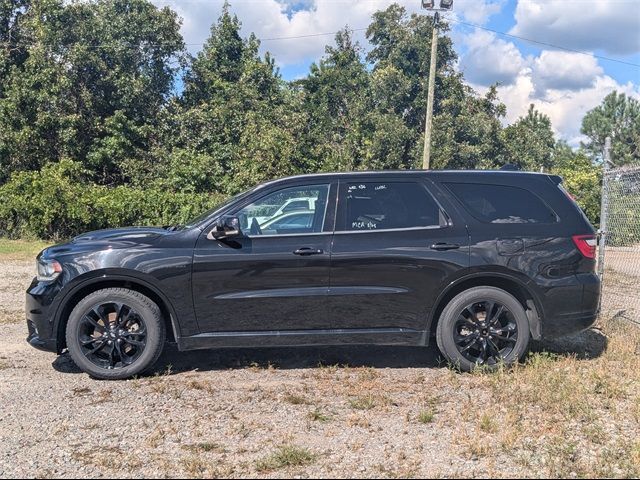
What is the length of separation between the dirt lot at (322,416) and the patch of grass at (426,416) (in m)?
0.01

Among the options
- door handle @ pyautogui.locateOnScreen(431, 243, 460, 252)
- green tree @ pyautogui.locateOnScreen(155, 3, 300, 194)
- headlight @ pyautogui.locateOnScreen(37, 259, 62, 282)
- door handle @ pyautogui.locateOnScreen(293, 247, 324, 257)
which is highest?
green tree @ pyautogui.locateOnScreen(155, 3, 300, 194)

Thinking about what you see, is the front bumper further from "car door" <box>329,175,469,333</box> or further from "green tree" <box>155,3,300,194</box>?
"green tree" <box>155,3,300,194</box>

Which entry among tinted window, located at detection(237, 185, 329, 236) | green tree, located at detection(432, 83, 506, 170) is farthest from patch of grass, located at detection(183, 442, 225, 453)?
green tree, located at detection(432, 83, 506, 170)

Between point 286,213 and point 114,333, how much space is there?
1.81 meters

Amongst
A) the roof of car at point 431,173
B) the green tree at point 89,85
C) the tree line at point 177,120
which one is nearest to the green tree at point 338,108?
the tree line at point 177,120

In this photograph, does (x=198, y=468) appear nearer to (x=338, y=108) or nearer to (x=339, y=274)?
(x=339, y=274)

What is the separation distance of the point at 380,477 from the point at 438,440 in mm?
668

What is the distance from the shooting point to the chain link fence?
6950mm

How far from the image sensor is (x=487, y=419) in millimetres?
4012

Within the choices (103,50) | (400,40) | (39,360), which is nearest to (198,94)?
(103,50)

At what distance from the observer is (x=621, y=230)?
8.24m

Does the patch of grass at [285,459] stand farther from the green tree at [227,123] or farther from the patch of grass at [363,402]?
the green tree at [227,123]

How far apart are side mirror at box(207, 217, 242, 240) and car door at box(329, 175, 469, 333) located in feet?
2.79

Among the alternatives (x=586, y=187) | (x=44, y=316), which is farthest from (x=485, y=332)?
(x=586, y=187)
